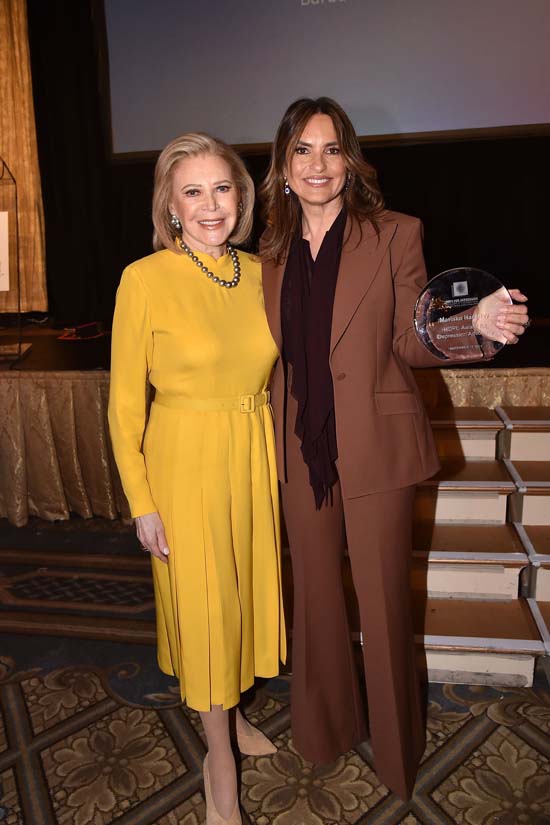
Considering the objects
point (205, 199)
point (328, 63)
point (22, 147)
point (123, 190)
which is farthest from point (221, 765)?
point (22, 147)

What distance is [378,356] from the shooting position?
5.31 feet

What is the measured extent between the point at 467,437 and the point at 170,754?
1784 millimetres

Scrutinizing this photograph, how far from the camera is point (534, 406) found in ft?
10.9

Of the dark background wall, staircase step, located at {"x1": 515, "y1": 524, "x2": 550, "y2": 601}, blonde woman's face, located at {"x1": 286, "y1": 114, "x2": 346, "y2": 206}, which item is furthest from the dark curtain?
blonde woman's face, located at {"x1": 286, "y1": 114, "x2": 346, "y2": 206}

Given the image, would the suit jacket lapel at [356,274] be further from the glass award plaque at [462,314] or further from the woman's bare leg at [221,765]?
the woman's bare leg at [221,765]

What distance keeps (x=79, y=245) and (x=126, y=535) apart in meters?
2.76

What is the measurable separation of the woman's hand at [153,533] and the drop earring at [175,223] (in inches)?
27.8

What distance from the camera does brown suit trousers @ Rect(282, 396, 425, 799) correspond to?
174 centimetres

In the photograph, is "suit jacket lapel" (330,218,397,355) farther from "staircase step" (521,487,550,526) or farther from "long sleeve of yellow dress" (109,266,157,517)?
"staircase step" (521,487,550,526)

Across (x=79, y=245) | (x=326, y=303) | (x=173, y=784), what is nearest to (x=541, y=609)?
(x=173, y=784)

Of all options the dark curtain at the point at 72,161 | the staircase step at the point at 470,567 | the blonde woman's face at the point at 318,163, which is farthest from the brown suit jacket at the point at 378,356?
the dark curtain at the point at 72,161

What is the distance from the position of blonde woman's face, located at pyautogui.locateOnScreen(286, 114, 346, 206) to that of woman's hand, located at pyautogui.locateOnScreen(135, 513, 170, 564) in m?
0.86

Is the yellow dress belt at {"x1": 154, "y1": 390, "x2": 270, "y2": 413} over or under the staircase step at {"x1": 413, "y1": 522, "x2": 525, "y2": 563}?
over

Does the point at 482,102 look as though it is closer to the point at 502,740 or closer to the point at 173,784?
the point at 502,740
